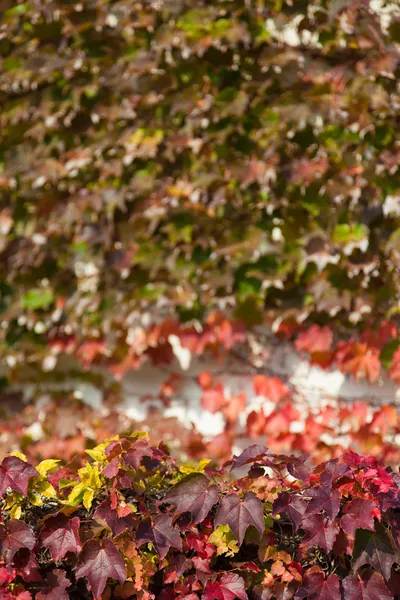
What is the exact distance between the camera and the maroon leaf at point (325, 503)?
1.52 m

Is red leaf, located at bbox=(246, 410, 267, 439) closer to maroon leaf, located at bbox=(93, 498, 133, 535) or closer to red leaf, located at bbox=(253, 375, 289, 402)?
red leaf, located at bbox=(253, 375, 289, 402)

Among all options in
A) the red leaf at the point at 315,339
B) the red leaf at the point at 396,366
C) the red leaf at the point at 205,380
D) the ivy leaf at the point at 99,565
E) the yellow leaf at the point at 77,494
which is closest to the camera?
the ivy leaf at the point at 99,565

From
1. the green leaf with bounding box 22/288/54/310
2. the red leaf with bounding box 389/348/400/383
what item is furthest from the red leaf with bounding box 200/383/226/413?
the green leaf with bounding box 22/288/54/310

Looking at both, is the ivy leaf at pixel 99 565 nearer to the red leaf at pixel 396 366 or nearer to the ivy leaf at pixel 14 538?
the ivy leaf at pixel 14 538

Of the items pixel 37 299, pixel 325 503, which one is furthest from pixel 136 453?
pixel 37 299

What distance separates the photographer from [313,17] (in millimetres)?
3197

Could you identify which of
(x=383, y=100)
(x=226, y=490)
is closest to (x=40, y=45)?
(x=383, y=100)

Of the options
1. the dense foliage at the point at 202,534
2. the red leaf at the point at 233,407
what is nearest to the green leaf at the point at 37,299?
the red leaf at the point at 233,407

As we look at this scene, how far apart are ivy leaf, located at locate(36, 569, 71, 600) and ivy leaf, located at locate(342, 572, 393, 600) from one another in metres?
0.56

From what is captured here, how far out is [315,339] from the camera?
126 inches

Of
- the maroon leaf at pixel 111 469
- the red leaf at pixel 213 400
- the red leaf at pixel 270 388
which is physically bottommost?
the red leaf at pixel 213 400

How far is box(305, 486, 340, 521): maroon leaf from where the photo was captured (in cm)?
152

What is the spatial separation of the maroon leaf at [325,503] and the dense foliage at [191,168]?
1643mm

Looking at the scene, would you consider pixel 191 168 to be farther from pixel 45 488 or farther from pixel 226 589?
pixel 226 589
